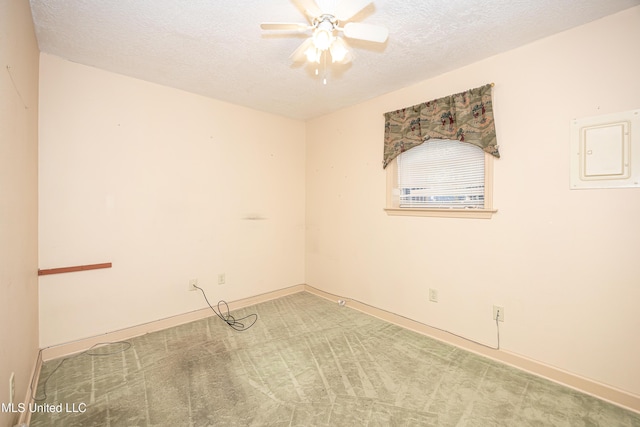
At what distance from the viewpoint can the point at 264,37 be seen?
2.04m

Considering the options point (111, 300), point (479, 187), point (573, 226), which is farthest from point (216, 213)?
point (573, 226)

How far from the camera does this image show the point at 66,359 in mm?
2320

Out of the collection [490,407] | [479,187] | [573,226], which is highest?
[479,187]

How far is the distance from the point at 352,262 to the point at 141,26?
9.91 ft

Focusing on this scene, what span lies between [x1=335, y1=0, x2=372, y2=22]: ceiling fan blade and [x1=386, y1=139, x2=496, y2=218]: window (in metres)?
1.59

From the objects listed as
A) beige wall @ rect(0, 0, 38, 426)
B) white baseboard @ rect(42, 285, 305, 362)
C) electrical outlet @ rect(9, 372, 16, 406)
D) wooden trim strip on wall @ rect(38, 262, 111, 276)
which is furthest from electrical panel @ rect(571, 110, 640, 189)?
wooden trim strip on wall @ rect(38, 262, 111, 276)

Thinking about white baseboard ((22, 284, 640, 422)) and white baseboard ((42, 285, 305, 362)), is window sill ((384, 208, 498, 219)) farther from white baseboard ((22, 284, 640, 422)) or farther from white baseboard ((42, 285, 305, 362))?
white baseboard ((42, 285, 305, 362))

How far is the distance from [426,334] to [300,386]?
1432 millimetres

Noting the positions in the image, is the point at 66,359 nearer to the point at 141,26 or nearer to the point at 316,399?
the point at 316,399

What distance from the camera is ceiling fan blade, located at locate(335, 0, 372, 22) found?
1.49 meters

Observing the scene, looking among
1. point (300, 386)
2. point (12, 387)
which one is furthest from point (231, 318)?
point (12, 387)

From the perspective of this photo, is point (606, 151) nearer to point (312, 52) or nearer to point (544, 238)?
point (544, 238)

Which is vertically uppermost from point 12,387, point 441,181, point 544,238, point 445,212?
point 441,181

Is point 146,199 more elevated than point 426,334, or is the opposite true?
point 146,199
